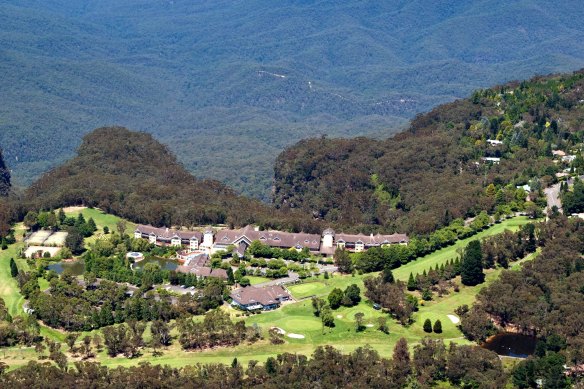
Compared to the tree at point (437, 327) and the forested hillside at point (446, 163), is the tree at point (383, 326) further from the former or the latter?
the forested hillside at point (446, 163)

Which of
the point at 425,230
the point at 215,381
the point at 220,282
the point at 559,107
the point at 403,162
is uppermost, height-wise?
the point at 559,107

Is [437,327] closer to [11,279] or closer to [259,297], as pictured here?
[259,297]

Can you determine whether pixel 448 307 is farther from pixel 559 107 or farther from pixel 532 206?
pixel 559 107

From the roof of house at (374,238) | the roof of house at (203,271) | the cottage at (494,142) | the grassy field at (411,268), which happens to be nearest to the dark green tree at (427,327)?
the grassy field at (411,268)

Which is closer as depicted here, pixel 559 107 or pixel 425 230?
pixel 425 230

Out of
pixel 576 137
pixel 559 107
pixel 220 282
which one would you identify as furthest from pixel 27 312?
pixel 559 107
